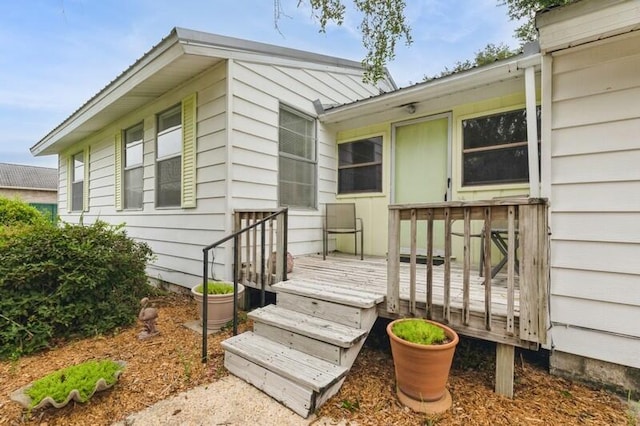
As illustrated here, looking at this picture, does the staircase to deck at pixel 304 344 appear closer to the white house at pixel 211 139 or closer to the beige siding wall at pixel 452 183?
the white house at pixel 211 139

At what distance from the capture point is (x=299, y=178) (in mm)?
4770

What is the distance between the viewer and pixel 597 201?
220 cm

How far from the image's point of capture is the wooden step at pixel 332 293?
2.35 metres

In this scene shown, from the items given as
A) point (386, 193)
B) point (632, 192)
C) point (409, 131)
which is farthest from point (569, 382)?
point (409, 131)

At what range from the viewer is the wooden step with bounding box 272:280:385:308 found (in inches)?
92.6

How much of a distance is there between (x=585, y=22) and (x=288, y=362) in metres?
2.97

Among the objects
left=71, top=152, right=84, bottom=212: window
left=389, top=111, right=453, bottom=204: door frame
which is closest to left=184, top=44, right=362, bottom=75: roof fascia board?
left=389, top=111, right=453, bottom=204: door frame

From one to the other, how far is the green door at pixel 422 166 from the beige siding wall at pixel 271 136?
1.19 m

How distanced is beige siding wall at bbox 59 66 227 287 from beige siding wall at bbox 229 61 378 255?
19 centimetres

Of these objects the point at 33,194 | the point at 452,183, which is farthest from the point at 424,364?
the point at 33,194

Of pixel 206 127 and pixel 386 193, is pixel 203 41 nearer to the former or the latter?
pixel 206 127

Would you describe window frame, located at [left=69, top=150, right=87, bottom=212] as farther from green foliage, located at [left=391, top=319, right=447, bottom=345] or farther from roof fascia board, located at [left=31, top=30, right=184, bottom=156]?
green foliage, located at [left=391, top=319, right=447, bottom=345]

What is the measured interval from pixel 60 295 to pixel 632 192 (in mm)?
4868

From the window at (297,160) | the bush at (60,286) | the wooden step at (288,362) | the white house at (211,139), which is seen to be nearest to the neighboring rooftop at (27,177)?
the white house at (211,139)
